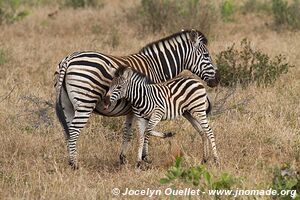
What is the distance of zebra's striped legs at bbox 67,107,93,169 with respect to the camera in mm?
6688

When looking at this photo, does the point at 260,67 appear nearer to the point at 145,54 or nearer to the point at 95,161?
the point at 145,54

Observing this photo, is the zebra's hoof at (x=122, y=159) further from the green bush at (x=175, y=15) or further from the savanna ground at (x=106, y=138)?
the green bush at (x=175, y=15)

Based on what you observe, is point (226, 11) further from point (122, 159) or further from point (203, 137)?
point (122, 159)

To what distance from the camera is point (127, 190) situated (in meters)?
5.95

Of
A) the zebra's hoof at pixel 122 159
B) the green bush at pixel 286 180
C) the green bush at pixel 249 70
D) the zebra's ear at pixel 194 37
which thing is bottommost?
the zebra's hoof at pixel 122 159

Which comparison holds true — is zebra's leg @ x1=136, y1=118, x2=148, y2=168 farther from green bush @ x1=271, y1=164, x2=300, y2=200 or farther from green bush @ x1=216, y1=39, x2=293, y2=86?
green bush @ x1=216, y1=39, x2=293, y2=86

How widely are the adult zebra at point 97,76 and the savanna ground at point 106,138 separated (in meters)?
0.45

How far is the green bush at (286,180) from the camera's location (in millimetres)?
5234

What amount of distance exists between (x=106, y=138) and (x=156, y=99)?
1.33 metres

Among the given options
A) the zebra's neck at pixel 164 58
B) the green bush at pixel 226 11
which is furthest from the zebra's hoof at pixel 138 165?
the green bush at pixel 226 11

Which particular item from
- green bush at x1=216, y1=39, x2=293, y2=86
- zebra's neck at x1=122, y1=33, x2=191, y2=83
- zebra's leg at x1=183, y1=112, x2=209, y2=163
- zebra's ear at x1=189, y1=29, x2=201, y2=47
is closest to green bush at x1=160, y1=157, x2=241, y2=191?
zebra's leg at x1=183, y1=112, x2=209, y2=163

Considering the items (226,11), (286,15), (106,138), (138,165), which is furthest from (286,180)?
(226,11)

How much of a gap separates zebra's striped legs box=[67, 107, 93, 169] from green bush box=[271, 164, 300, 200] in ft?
7.62

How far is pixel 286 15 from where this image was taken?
1503 cm
